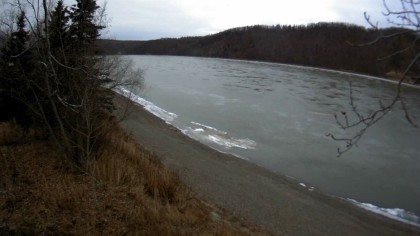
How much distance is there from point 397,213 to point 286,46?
104m

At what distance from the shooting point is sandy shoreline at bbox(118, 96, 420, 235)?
11250 mm

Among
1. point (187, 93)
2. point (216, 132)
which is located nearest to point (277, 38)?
point (187, 93)

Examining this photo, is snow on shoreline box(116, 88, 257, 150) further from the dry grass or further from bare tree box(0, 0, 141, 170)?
the dry grass

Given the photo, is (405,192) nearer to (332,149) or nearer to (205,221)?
(332,149)

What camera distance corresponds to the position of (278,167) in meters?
17.1

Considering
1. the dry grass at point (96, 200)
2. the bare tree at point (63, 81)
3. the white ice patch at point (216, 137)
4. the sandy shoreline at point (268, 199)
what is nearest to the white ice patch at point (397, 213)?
the sandy shoreline at point (268, 199)

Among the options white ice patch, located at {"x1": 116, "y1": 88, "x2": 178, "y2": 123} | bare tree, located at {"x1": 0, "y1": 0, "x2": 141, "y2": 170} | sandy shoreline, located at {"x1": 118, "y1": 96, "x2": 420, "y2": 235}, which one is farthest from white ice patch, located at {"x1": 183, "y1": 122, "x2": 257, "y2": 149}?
bare tree, located at {"x1": 0, "y1": 0, "x2": 141, "y2": 170}

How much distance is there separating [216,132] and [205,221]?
47.5 ft

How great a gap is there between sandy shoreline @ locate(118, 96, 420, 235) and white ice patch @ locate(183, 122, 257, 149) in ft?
7.81

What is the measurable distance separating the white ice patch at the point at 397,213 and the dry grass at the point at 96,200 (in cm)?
546

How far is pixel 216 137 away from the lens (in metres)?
21.5

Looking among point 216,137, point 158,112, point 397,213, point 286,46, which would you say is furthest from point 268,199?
point 286,46

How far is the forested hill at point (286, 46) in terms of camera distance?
283 ft

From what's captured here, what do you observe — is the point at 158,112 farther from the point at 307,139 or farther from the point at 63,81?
the point at 63,81
